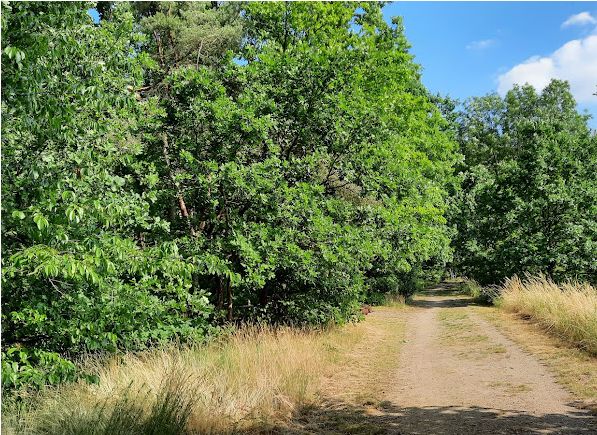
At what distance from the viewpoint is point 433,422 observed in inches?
268

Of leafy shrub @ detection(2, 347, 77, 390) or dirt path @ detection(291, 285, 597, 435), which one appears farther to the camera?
dirt path @ detection(291, 285, 597, 435)

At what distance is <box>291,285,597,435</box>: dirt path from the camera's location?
655 centimetres

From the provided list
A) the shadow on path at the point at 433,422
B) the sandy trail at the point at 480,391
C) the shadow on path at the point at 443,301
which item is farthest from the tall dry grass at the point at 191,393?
the shadow on path at the point at 443,301

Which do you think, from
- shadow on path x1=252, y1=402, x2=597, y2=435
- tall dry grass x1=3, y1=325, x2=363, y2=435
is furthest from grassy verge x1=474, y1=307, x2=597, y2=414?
tall dry grass x1=3, y1=325, x2=363, y2=435

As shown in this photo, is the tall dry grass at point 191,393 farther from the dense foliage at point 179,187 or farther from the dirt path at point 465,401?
the dirt path at point 465,401

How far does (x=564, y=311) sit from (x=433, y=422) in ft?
25.0

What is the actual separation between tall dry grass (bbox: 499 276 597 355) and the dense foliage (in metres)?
4.02

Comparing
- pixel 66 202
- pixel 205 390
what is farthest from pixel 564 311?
pixel 66 202

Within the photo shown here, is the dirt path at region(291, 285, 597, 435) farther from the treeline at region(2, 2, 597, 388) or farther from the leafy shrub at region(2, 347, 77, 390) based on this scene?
the leafy shrub at region(2, 347, 77, 390)

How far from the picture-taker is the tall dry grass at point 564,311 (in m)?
10.7

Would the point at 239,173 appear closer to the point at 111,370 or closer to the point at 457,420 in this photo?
the point at 111,370

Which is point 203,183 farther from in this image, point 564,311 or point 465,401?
point 564,311

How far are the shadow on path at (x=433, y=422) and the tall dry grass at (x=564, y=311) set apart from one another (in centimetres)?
405

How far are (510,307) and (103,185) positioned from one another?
15.4 meters
